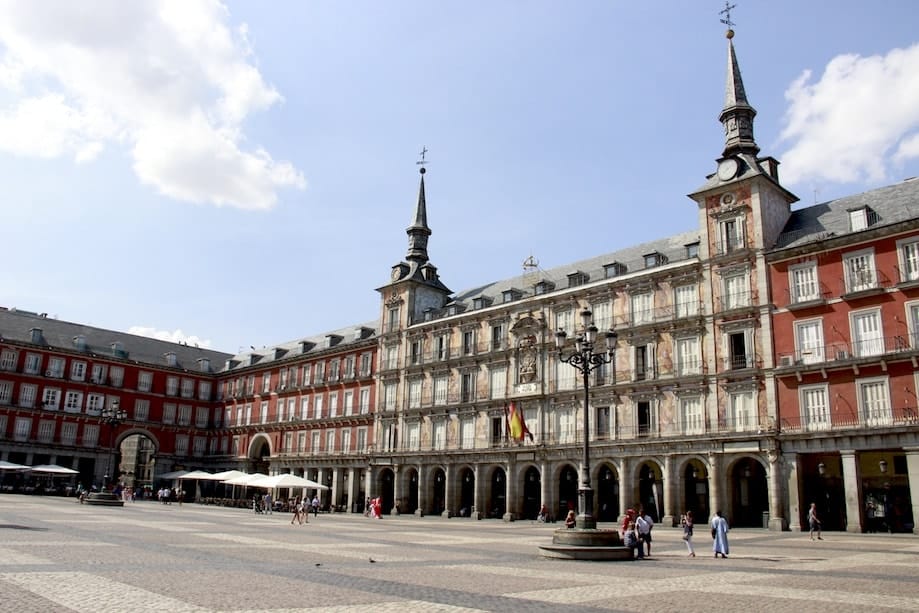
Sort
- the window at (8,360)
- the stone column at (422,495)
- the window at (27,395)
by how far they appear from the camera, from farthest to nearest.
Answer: the window at (27,395)
the window at (8,360)
the stone column at (422,495)

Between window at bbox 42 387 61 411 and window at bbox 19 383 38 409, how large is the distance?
812 millimetres

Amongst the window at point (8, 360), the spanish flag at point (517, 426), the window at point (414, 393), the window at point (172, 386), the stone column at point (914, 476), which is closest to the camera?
the stone column at point (914, 476)

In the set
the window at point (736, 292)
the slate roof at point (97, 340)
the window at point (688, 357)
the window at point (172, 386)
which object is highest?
the slate roof at point (97, 340)

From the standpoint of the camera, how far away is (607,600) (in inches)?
436

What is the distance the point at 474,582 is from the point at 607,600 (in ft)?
9.53

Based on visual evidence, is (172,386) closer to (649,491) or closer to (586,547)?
(649,491)

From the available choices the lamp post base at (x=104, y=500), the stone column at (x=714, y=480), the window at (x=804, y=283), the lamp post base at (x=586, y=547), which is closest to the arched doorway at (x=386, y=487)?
the lamp post base at (x=104, y=500)

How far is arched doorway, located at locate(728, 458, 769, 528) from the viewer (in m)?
36.5

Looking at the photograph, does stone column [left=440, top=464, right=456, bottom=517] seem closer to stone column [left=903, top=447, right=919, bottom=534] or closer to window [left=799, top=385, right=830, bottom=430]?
window [left=799, top=385, right=830, bottom=430]

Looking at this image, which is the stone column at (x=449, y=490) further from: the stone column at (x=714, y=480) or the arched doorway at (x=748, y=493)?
the arched doorway at (x=748, y=493)

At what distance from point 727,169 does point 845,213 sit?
20.9ft

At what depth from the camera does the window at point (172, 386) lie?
71.9 m

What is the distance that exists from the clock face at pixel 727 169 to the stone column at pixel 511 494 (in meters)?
21.4

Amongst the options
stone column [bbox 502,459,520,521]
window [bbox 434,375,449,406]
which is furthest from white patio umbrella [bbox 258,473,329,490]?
window [bbox 434,375,449,406]
